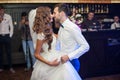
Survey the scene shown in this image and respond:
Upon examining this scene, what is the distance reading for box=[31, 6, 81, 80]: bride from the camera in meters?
2.83

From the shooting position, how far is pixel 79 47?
287 centimetres

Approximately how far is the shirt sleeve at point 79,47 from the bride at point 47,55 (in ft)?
0.55

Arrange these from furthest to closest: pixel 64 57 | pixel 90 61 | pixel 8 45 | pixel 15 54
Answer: pixel 15 54
pixel 8 45
pixel 90 61
pixel 64 57

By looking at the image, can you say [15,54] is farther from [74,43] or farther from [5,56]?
[74,43]

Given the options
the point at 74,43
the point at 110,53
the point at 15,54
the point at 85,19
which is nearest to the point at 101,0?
the point at 85,19

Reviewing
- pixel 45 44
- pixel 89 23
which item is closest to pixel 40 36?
pixel 45 44

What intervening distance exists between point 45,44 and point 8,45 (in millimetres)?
3860

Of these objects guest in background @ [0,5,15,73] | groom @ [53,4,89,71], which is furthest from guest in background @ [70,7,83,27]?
groom @ [53,4,89,71]

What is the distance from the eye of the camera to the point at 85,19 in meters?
7.37

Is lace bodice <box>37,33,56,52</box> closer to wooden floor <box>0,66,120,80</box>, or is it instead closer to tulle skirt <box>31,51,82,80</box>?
tulle skirt <box>31,51,82,80</box>

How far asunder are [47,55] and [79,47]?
0.38 metres

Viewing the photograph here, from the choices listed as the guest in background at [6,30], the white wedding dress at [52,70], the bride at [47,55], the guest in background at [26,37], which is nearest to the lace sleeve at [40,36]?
the bride at [47,55]

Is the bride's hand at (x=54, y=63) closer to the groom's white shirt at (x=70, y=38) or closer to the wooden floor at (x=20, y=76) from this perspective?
the groom's white shirt at (x=70, y=38)

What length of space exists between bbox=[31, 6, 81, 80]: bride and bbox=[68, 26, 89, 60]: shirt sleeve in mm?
167
